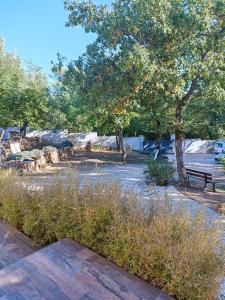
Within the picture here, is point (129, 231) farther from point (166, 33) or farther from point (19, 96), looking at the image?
point (19, 96)

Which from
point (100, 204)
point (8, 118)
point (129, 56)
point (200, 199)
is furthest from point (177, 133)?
point (8, 118)

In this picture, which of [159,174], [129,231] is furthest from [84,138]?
A: [129,231]

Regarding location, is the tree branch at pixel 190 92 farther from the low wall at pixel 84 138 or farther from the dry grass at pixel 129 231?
the low wall at pixel 84 138

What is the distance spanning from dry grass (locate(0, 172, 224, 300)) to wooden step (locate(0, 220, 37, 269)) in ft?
0.39

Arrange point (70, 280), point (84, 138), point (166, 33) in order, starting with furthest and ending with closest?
1. point (84, 138)
2. point (166, 33)
3. point (70, 280)

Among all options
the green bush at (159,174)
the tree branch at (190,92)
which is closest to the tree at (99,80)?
the tree branch at (190,92)

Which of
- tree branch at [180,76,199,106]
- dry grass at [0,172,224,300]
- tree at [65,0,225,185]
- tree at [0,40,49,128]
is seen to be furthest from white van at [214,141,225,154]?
dry grass at [0,172,224,300]

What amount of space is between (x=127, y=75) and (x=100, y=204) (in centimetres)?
614

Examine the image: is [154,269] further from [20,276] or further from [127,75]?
[127,75]

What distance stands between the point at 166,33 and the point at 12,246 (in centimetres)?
694

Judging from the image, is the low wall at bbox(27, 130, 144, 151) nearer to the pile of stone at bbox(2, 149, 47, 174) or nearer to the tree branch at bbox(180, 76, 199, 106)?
the pile of stone at bbox(2, 149, 47, 174)

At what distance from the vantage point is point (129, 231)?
2.91m

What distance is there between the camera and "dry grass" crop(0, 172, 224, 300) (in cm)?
253

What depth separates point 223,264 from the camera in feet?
8.50
